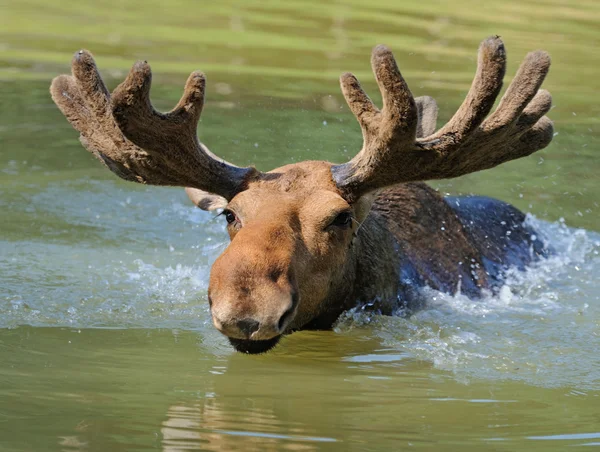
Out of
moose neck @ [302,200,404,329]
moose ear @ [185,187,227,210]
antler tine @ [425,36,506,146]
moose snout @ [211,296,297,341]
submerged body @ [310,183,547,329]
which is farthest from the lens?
moose ear @ [185,187,227,210]

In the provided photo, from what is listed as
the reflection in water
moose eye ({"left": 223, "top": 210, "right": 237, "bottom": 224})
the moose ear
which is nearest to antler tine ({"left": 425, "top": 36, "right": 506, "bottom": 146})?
moose eye ({"left": 223, "top": 210, "right": 237, "bottom": 224})

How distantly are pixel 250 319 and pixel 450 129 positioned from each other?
1.67 m

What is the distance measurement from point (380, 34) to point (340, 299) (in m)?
15.3

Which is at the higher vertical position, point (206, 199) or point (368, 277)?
point (206, 199)

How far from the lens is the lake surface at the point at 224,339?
4.77m

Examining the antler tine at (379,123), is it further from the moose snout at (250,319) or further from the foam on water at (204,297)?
the moose snout at (250,319)

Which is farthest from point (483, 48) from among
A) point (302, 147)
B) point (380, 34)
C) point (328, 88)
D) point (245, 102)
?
point (380, 34)

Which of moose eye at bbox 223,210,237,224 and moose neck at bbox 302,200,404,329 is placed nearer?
moose eye at bbox 223,210,237,224

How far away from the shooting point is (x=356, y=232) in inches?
244

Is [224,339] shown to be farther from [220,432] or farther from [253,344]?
[220,432]

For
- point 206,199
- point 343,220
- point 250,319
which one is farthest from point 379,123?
point 250,319

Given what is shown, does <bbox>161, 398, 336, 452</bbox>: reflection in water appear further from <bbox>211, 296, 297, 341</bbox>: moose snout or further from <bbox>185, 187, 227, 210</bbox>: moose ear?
<bbox>185, 187, 227, 210</bbox>: moose ear

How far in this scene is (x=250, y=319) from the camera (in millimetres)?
4887

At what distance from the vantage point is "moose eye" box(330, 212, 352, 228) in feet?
19.1
